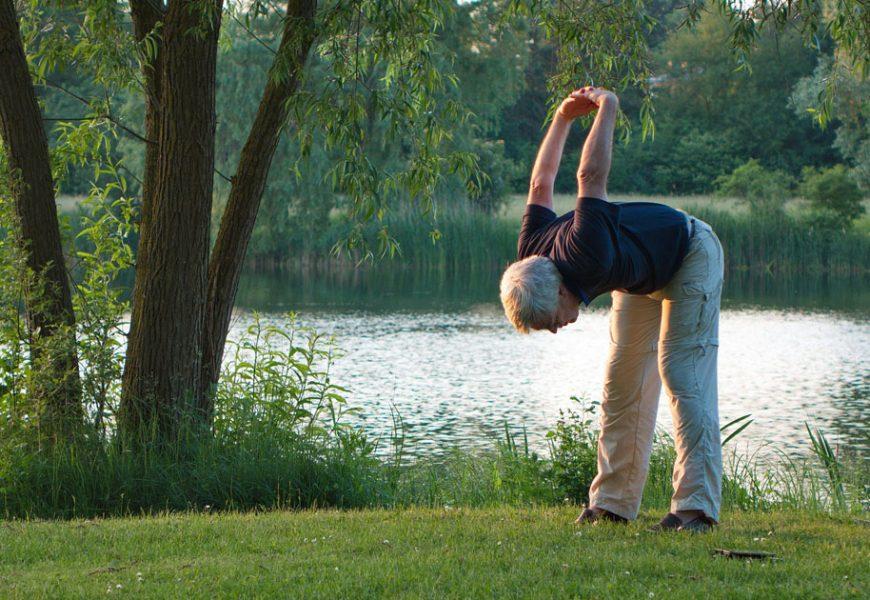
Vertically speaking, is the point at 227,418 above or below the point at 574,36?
below

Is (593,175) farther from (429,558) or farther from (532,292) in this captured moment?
(429,558)

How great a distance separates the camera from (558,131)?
4.64 metres

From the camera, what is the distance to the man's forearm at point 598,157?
418 centimetres

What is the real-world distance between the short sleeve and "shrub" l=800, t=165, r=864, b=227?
94.3ft

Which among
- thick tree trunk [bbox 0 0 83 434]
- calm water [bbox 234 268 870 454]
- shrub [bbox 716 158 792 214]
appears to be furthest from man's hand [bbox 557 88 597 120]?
shrub [bbox 716 158 792 214]

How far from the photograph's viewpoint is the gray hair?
412cm

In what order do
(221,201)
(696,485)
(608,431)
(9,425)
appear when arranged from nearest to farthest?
1. (696,485)
2. (608,431)
3. (9,425)
4. (221,201)

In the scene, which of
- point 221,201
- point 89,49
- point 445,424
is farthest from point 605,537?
point 221,201

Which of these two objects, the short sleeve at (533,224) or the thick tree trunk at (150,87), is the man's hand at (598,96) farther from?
the thick tree trunk at (150,87)

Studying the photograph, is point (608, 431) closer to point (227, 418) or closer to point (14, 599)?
point (14, 599)

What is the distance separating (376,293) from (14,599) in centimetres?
2233

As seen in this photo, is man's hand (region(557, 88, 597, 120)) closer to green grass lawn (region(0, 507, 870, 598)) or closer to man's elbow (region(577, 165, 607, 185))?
man's elbow (region(577, 165, 607, 185))

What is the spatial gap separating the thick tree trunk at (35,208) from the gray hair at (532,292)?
3614 mm

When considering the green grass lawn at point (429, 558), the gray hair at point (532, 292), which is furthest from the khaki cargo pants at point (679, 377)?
the gray hair at point (532, 292)
